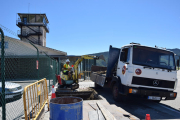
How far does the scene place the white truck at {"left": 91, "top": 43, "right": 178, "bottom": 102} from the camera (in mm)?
6438

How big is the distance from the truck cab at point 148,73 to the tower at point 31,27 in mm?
31001

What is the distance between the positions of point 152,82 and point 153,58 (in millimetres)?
1091

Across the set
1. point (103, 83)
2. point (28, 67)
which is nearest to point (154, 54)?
point (103, 83)

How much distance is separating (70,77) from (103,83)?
9.14 ft

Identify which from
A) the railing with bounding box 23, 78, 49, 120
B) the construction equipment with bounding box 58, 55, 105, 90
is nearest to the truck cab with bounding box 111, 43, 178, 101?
the railing with bounding box 23, 78, 49, 120

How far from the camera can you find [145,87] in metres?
6.51

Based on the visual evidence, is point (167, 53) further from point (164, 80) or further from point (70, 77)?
point (70, 77)

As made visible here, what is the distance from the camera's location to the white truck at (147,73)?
6.44 metres

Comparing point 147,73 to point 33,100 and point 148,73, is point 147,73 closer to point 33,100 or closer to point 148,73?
point 148,73

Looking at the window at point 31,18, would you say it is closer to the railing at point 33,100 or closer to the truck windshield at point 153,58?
the truck windshield at point 153,58

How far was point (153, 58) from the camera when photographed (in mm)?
6895

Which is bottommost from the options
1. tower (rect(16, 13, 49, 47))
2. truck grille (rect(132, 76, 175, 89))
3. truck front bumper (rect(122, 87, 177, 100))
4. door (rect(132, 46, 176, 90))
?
truck front bumper (rect(122, 87, 177, 100))

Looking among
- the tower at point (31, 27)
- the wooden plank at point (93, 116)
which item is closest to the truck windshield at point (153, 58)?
the wooden plank at point (93, 116)

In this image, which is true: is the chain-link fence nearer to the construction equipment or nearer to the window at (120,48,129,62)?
the construction equipment
